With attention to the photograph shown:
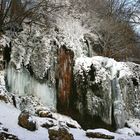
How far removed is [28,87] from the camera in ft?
47.3

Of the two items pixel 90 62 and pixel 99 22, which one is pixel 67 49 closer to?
pixel 90 62

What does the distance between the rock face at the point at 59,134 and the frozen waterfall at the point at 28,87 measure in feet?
12.4

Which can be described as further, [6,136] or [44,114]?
[44,114]

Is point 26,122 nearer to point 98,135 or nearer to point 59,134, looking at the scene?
point 59,134

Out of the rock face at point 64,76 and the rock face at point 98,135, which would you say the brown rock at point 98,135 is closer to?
the rock face at point 98,135

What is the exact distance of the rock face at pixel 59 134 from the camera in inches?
415

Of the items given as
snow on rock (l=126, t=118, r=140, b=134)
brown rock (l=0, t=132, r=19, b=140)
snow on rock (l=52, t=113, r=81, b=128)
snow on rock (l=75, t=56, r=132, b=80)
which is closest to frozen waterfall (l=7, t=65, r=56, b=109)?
snow on rock (l=52, t=113, r=81, b=128)

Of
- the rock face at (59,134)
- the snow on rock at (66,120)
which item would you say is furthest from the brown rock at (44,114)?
the rock face at (59,134)

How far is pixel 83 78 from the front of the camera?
1585cm

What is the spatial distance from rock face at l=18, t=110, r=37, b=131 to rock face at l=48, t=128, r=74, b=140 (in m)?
0.51

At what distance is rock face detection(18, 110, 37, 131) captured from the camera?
10781 millimetres

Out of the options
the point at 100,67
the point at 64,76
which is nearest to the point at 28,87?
the point at 64,76

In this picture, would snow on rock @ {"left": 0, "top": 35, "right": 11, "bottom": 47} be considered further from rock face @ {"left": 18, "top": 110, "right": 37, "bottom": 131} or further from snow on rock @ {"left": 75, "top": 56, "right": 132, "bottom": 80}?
rock face @ {"left": 18, "top": 110, "right": 37, "bottom": 131}

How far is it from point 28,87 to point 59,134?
13.7ft
